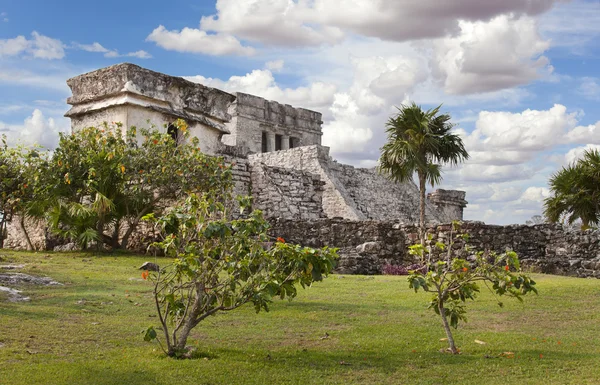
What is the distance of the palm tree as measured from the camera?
45.4ft

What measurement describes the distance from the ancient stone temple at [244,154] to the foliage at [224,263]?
8565 mm

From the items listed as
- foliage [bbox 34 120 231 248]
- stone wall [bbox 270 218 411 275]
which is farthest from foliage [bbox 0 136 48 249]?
stone wall [bbox 270 218 411 275]

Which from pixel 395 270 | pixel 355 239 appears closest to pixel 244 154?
pixel 355 239

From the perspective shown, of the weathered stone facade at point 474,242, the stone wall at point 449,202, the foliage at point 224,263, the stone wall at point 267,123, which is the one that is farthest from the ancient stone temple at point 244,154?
the foliage at point 224,263

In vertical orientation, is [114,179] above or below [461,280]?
above

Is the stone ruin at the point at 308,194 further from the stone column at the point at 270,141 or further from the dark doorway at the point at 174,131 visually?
the stone column at the point at 270,141

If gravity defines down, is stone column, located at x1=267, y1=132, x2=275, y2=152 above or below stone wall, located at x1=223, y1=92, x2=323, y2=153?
below

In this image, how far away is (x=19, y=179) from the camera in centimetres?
1290

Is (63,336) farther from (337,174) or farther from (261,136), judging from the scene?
(261,136)

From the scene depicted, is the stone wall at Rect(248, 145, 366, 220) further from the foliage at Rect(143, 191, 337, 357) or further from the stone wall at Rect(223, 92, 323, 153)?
the foliage at Rect(143, 191, 337, 357)

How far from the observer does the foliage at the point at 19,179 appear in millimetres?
12336

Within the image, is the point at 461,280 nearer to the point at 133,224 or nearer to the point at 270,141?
the point at 133,224

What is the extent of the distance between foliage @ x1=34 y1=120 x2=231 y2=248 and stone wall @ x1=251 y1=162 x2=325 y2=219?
259 centimetres

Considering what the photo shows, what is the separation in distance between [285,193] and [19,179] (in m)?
5.79
